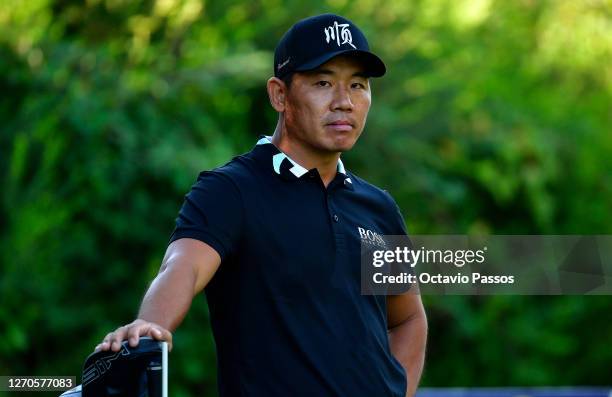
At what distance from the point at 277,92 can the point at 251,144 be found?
870cm

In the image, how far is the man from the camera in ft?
11.2

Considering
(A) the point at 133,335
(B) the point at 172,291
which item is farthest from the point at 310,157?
(A) the point at 133,335

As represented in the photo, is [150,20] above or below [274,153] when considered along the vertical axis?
Result: above

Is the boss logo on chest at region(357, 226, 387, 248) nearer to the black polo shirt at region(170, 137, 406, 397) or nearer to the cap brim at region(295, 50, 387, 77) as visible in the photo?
the black polo shirt at region(170, 137, 406, 397)

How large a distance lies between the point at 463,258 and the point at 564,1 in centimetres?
1303

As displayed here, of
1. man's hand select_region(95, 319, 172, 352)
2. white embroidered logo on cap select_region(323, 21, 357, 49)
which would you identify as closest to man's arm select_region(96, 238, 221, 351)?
man's hand select_region(95, 319, 172, 352)

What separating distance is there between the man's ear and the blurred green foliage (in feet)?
22.7

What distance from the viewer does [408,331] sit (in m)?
4.08

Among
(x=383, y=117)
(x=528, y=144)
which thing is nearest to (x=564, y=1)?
(x=528, y=144)

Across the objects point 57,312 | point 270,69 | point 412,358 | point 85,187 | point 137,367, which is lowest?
point 137,367

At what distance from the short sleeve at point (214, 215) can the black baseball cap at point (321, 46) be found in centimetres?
43

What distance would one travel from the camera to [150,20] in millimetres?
12117

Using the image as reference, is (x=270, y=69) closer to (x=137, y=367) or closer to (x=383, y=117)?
(x=383, y=117)

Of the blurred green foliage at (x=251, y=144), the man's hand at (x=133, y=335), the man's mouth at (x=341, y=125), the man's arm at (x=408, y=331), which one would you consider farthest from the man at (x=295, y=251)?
the blurred green foliage at (x=251, y=144)
